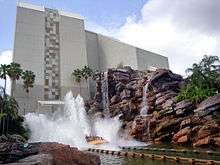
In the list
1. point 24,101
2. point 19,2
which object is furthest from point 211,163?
point 19,2

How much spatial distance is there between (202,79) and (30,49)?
48198 mm

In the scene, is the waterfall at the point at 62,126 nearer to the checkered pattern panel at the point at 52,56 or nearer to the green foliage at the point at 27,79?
the green foliage at the point at 27,79

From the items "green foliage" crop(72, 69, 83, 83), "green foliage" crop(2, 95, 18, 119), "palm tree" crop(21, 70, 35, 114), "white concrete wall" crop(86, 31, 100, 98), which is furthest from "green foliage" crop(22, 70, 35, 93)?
"white concrete wall" crop(86, 31, 100, 98)

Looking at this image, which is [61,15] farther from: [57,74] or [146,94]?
[146,94]

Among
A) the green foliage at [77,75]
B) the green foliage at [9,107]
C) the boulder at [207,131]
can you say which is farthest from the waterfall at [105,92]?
the boulder at [207,131]

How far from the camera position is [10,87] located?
237 ft

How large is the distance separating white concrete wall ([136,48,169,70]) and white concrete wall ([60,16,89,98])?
15.3 metres

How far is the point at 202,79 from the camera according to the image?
44438 mm

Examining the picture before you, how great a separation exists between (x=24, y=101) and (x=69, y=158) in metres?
63.7

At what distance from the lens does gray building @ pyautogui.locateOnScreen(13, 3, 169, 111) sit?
7588 centimetres

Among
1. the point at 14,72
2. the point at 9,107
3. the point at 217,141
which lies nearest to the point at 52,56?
the point at 14,72

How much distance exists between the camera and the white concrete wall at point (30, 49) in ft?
237

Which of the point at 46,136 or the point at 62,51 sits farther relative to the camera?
the point at 62,51

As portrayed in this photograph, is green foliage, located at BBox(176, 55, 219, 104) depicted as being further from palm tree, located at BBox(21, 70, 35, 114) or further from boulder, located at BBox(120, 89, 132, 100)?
palm tree, located at BBox(21, 70, 35, 114)
